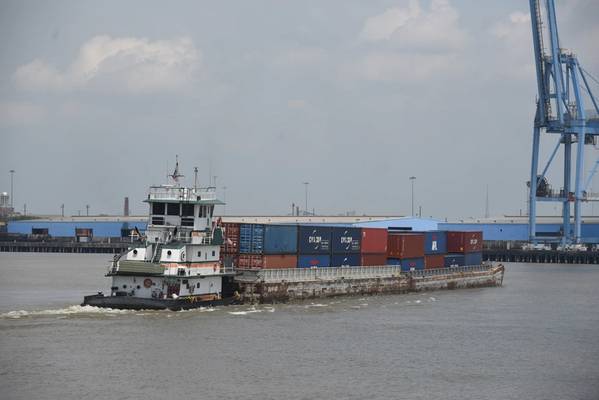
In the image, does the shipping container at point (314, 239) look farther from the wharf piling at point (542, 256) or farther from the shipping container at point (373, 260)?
the wharf piling at point (542, 256)

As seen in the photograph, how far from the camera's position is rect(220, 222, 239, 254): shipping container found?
2379 inches

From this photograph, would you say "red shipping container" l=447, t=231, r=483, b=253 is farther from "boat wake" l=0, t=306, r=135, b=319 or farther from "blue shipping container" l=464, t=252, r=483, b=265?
"boat wake" l=0, t=306, r=135, b=319

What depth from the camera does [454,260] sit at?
289 ft

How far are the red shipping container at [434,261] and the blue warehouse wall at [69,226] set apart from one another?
289 feet

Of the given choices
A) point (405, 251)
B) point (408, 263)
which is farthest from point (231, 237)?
point (408, 263)

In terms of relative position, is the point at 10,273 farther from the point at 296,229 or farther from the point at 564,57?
the point at 564,57

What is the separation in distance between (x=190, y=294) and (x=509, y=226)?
358 feet

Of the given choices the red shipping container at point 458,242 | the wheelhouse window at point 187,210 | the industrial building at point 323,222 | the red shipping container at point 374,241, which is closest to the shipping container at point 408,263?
the red shipping container at point 374,241

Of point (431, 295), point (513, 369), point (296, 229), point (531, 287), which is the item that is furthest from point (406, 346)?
point (531, 287)

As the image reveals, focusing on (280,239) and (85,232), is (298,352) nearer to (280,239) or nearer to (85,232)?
(280,239)

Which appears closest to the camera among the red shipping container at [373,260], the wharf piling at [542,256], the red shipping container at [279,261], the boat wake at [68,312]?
the boat wake at [68,312]

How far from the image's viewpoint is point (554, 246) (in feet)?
Result: 472

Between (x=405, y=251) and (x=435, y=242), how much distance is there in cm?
769

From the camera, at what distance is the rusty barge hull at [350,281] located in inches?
2370
